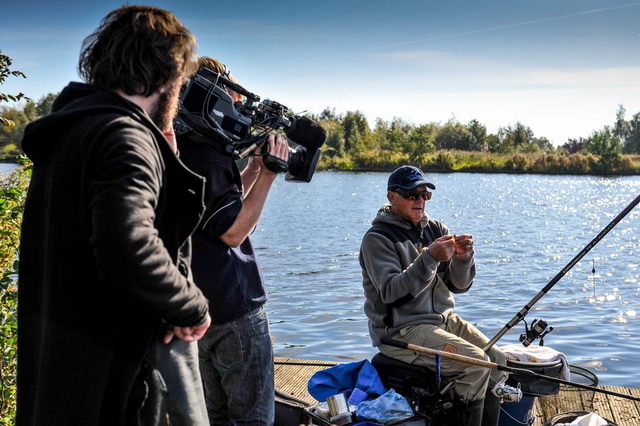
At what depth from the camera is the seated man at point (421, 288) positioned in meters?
3.60

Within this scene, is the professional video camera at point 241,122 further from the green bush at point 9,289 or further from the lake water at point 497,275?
the lake water at point 497,275

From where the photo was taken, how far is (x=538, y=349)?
4.06 meters

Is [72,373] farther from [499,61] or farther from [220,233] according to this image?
[499,61]

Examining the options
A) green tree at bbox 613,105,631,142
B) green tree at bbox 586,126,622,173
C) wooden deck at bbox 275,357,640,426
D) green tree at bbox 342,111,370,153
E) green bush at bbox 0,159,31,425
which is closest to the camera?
green bush at bbox 0,159,31,425

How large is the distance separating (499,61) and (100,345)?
3774 cm

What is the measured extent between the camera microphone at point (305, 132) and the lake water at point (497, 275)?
5340 mm

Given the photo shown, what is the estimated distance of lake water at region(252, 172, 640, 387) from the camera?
8797mm

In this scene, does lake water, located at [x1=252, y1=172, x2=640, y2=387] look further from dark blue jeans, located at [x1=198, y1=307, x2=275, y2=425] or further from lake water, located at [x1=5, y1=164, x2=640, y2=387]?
dark blue jeans, located at [x1=198, y1=307, x2=275, y2=425]

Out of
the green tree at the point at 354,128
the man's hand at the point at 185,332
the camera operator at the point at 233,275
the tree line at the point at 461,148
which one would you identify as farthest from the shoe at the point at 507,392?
the green tree at the point at 354,128

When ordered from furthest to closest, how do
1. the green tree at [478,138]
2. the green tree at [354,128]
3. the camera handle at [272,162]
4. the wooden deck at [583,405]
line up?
the green tree at [478,138] → the green tree at [354,128] → the wooden deck at [583,405] → the camera handle at [272,162]

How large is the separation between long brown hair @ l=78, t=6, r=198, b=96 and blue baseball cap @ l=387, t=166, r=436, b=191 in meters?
2.14

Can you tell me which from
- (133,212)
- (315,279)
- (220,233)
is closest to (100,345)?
(133,212)

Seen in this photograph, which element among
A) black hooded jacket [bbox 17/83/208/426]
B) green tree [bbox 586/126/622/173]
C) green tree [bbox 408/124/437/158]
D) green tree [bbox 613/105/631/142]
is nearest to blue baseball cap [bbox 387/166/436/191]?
black hooded jacket [bbox 17/83/208/426]

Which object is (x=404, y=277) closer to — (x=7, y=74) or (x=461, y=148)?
(x=7, y=74)
